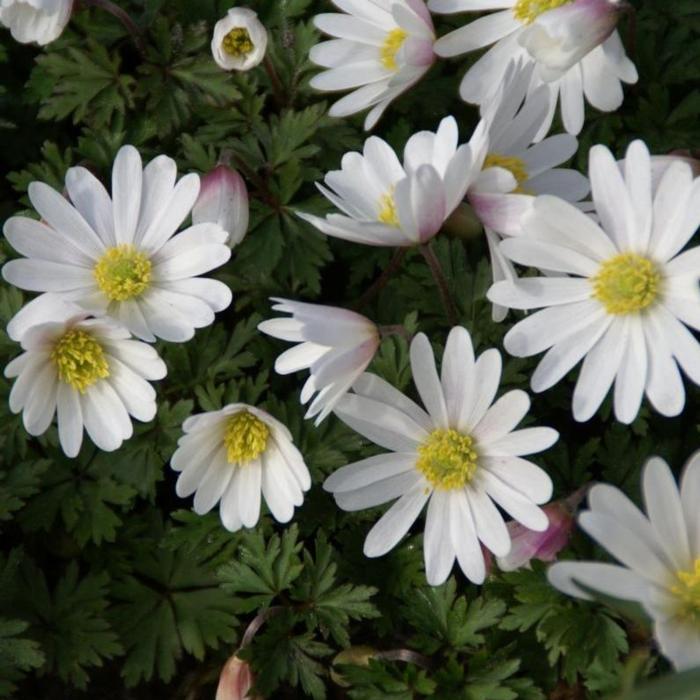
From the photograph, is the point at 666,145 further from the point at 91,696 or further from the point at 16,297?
the point at 91,696

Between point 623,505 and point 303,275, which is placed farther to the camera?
point 303,275

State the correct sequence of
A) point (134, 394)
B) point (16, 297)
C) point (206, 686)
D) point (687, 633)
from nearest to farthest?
point (687, 633), point (134, 394), point (16, 297), point (206, 686)

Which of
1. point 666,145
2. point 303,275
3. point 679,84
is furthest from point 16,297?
point 679,84

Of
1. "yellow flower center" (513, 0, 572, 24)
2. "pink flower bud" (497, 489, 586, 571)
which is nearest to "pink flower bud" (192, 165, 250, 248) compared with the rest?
"yellow flower center" (513, 0, 572, 24)

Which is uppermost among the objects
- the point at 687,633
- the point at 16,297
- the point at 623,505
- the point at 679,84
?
the point at 679,84

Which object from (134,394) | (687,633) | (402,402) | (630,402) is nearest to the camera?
(687,633)

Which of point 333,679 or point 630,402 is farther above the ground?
point 630,402
